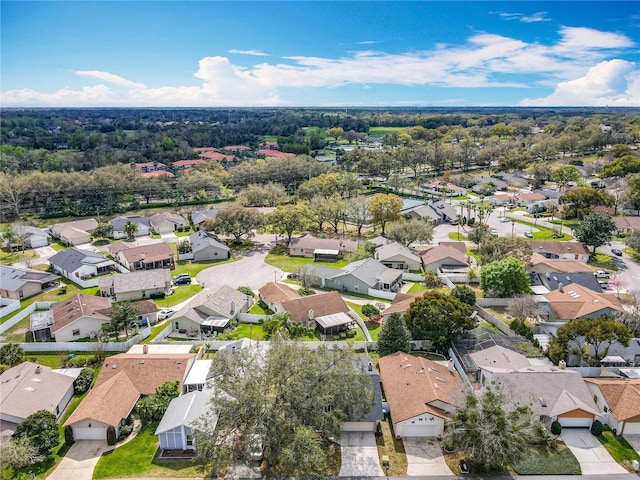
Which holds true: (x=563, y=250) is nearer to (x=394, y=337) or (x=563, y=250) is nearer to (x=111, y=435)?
(x=394, y=337)

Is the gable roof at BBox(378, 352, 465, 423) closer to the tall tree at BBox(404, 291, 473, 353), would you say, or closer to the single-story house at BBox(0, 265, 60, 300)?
the tall tree at BBox(404, 291, 473, 353)

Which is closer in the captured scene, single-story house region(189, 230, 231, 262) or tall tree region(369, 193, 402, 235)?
single-story house region(189, 230, 231, 262)

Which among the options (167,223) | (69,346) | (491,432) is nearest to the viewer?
(491,432)

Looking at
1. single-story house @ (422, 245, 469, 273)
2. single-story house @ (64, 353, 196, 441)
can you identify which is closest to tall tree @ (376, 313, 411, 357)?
single-story house @ (64, 353, 196, 441)

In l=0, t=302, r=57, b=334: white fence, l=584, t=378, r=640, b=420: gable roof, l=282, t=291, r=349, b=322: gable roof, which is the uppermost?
l=584, t=378, r=640, b=420: gable roof

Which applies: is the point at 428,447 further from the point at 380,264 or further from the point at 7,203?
the point at 7,203

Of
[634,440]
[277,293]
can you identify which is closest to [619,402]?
[634,440]
